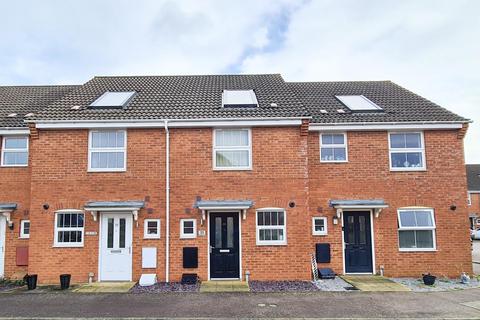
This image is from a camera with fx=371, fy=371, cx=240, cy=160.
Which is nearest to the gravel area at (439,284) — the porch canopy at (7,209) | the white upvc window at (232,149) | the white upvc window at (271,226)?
the white upvc window at (271,226)

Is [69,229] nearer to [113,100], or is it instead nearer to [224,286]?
[113,100]

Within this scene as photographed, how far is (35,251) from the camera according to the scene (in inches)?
444

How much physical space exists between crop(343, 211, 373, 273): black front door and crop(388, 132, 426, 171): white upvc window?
207 centimetres

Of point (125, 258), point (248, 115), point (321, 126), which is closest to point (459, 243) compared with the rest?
point (321, 126)

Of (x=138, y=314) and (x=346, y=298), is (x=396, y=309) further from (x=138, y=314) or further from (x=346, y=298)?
(x=138, y=314)

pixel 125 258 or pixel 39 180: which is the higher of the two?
pixel 39 180

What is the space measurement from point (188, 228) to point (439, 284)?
770 cm

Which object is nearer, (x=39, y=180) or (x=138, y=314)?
(x=138, y=314)

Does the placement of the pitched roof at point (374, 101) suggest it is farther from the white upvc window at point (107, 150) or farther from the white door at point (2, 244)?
the white door at point (2, 244)

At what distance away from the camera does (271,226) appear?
1143 cm

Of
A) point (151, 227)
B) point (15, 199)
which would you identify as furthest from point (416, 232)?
point (15, 199)

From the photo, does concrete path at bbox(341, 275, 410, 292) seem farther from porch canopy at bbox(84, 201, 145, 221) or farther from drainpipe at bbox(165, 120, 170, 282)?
porch canopy at bbox(84, 201, 145, 221)

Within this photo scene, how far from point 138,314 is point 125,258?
3.47m

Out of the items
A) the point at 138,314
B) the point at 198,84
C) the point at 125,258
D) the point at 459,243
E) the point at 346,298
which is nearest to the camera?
the point at 138,314
